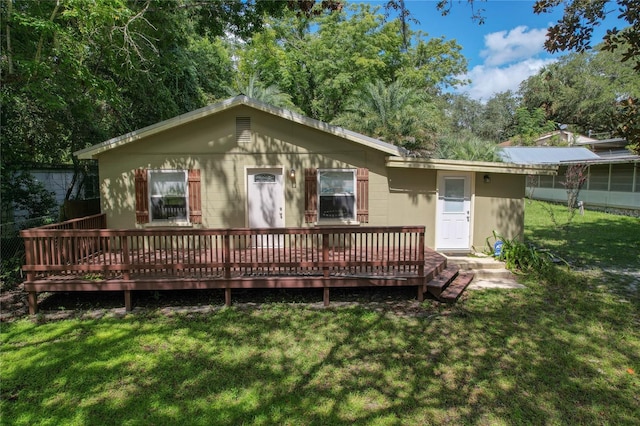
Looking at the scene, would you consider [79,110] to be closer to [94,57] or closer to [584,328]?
[94,57]

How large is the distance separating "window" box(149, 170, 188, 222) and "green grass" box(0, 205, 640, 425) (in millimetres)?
2827

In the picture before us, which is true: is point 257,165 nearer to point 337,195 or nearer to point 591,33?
point 337,195

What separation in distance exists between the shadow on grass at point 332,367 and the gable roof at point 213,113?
3.65m

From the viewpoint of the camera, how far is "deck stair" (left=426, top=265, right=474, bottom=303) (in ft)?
20.8

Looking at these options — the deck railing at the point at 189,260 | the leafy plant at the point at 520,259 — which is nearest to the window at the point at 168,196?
the deck railing at the point at 189,260

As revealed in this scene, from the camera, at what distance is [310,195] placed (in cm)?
827

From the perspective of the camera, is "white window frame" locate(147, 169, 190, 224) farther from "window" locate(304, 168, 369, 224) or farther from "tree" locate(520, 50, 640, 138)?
"tree" locate(520, 50, 640, 138)

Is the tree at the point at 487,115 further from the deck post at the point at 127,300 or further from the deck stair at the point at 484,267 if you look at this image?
the deck post at the point at 127,300

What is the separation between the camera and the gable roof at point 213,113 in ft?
25.3

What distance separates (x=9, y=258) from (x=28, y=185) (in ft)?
8.26

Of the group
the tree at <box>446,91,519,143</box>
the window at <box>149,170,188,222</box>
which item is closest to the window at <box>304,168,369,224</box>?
the window at <box>149,170,188,222</box>

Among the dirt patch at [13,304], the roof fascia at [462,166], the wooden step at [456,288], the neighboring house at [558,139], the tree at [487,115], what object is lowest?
the dirt patch at [13,304]

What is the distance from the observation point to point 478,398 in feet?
12.1

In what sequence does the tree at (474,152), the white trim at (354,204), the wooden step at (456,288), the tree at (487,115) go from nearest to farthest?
1. the wooden step at (456,288)
2. the white trim at (354,204)
3. the tree at (474,152)
4. the tree at (487,115)
